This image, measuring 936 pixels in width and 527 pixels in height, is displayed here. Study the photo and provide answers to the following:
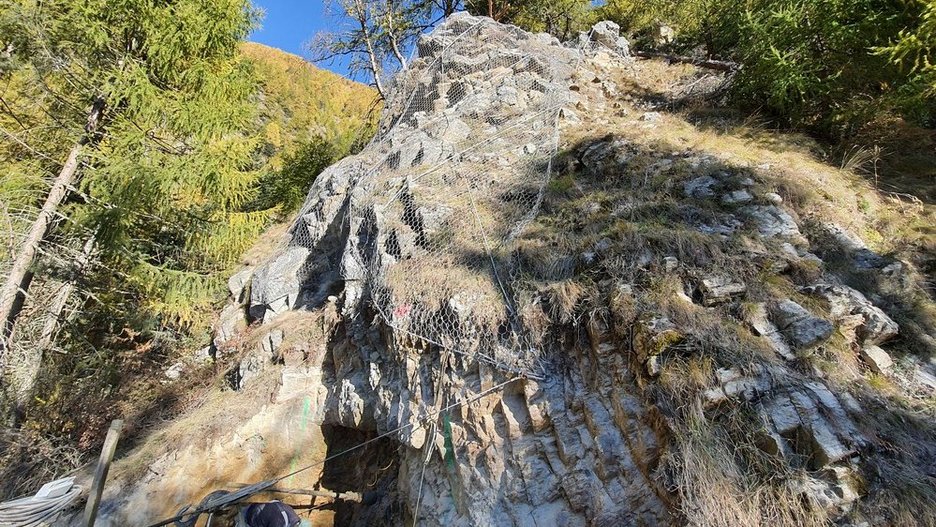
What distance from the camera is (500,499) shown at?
3092 mm

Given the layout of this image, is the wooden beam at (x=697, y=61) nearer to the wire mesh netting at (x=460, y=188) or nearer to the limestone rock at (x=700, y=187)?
the wire mesh netting at (x=460, y=188)

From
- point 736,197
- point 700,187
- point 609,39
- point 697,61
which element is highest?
point 609,39

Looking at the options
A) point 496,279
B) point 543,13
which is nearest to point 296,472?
point 496,279

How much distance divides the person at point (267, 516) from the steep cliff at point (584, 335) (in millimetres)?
831

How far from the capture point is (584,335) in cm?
321

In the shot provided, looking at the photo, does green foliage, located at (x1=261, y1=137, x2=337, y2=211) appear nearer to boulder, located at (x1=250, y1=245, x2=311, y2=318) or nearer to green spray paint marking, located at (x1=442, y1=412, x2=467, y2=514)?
boulder, located at (x1=250, y1=245, x2=311, y2=318)

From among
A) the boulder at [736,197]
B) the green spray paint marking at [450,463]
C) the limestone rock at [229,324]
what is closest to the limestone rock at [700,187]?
the boulder at [736,197]

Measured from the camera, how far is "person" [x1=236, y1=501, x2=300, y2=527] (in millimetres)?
3404

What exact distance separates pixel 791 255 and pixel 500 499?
2957 mm

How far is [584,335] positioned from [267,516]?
302 centimetres

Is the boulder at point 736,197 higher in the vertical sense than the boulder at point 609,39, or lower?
lower

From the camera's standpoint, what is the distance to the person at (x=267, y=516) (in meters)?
3.40

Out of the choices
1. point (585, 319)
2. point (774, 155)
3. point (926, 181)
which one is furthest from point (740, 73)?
point (585, 319)

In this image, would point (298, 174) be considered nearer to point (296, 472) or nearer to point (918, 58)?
point (296, 472)
